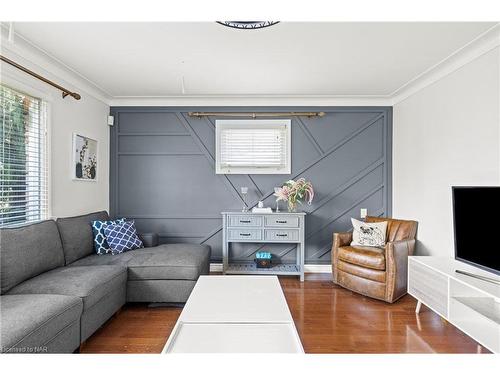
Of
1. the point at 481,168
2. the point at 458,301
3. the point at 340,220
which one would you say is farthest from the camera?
the point at 340,220

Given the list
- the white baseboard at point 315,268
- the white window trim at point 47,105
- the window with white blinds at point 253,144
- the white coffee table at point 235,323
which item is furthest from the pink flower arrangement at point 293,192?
the white window trim at point 47,105

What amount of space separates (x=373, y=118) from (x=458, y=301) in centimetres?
252

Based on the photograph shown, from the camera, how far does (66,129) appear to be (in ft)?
9.77

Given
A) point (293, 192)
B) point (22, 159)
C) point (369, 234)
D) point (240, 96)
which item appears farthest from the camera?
point (240, 96)

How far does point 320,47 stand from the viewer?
238 centimetres

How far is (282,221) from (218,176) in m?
1.08

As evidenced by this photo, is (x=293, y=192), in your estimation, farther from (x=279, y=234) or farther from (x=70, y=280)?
(x=70, y=280)

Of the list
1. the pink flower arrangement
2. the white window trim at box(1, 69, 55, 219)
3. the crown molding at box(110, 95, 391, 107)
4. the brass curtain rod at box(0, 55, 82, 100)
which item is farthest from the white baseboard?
the brass curtain rod at box(0, 55, 82, 100)

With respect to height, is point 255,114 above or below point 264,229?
above

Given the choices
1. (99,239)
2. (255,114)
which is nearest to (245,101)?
(255,114)

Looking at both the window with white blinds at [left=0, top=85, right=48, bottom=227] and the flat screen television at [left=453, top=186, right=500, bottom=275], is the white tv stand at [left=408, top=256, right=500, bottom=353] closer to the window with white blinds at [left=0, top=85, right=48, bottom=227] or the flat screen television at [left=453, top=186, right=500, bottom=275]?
the flat screen television at [left=453, top=186, right=500, bottom=275]
